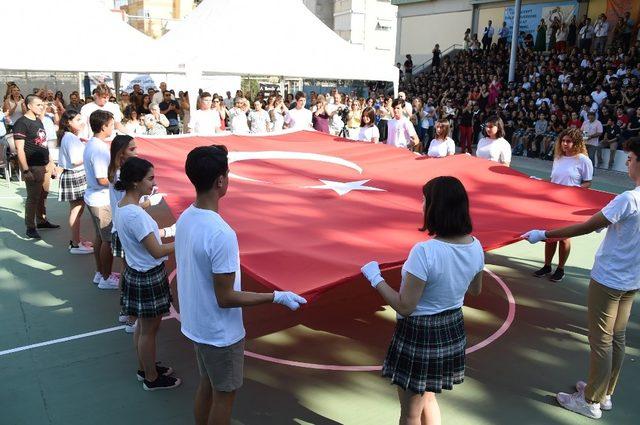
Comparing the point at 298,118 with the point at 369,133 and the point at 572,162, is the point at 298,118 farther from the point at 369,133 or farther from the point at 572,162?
the point at 572,162

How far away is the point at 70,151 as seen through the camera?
573cm

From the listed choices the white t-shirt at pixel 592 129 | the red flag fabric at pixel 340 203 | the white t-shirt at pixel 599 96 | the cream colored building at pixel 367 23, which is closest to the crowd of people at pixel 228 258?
the red flag fabric at pixel 340 203

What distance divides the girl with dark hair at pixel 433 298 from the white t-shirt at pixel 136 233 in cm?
148

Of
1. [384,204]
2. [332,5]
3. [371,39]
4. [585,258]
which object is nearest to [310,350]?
[384,204]

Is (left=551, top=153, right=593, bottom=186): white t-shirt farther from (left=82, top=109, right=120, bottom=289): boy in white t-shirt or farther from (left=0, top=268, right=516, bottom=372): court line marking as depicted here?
(left=82, top=109, right=120, bottom=289): boy in white t-shirt

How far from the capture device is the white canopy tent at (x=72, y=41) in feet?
29.4

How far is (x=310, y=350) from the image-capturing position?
13.8 feet

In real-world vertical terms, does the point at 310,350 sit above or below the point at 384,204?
below

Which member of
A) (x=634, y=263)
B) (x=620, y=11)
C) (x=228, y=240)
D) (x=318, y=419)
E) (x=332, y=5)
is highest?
(x=332, y=5)

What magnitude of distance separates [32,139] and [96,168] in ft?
7.30

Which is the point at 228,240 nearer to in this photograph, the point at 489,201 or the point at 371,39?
the point at 489,201

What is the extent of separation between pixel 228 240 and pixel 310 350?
2140 millimetres

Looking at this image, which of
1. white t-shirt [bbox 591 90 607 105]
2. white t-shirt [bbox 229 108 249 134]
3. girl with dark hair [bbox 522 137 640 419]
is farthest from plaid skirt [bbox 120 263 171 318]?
white t-shirt [bbox 591 90 607 105]

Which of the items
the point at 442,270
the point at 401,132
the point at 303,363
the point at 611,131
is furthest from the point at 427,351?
the point at 611,131
